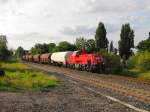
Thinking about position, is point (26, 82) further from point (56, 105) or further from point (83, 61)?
point (83, 61)

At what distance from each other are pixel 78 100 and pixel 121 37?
76421mm

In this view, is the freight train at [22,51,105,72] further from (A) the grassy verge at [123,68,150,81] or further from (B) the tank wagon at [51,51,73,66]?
(A) the grassy verge at [123,68,150,81]

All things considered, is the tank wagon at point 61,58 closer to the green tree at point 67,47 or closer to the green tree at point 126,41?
the green tree at point 126,41

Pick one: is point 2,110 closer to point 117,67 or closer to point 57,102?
point 57,102

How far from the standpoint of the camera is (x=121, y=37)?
9212 cm

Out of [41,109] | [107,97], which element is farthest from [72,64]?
[41,109]

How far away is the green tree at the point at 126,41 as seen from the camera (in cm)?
8838

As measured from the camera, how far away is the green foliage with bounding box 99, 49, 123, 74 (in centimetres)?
4691

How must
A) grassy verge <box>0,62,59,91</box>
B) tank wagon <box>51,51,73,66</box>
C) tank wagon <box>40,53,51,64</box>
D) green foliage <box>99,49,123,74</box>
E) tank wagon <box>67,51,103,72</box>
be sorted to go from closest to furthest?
grassy verge <box>0,62,59,91</box>, tank wagon <box>67,51,103,72</box>, green foliage <box>99,49,123,74</box>, tank wagon <box>51,51,73,66</box>, tank wagon <box>40,53,51,64</box>

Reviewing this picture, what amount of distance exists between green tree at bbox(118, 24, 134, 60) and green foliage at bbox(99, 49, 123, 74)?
37528 millimetres

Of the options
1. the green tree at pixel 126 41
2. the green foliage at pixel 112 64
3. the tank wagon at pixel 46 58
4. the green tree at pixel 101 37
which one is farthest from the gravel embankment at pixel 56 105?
the green tree at pixel 101 37

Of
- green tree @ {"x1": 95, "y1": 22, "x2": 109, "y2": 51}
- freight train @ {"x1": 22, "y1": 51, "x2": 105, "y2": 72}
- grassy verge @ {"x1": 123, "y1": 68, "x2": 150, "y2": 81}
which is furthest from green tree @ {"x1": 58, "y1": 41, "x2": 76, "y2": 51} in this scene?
grassy verge @ {"x1": 123, "y1": 68, "x2": 150, "y2": 81}

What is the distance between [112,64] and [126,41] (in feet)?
146

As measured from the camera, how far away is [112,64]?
47.5 meters
